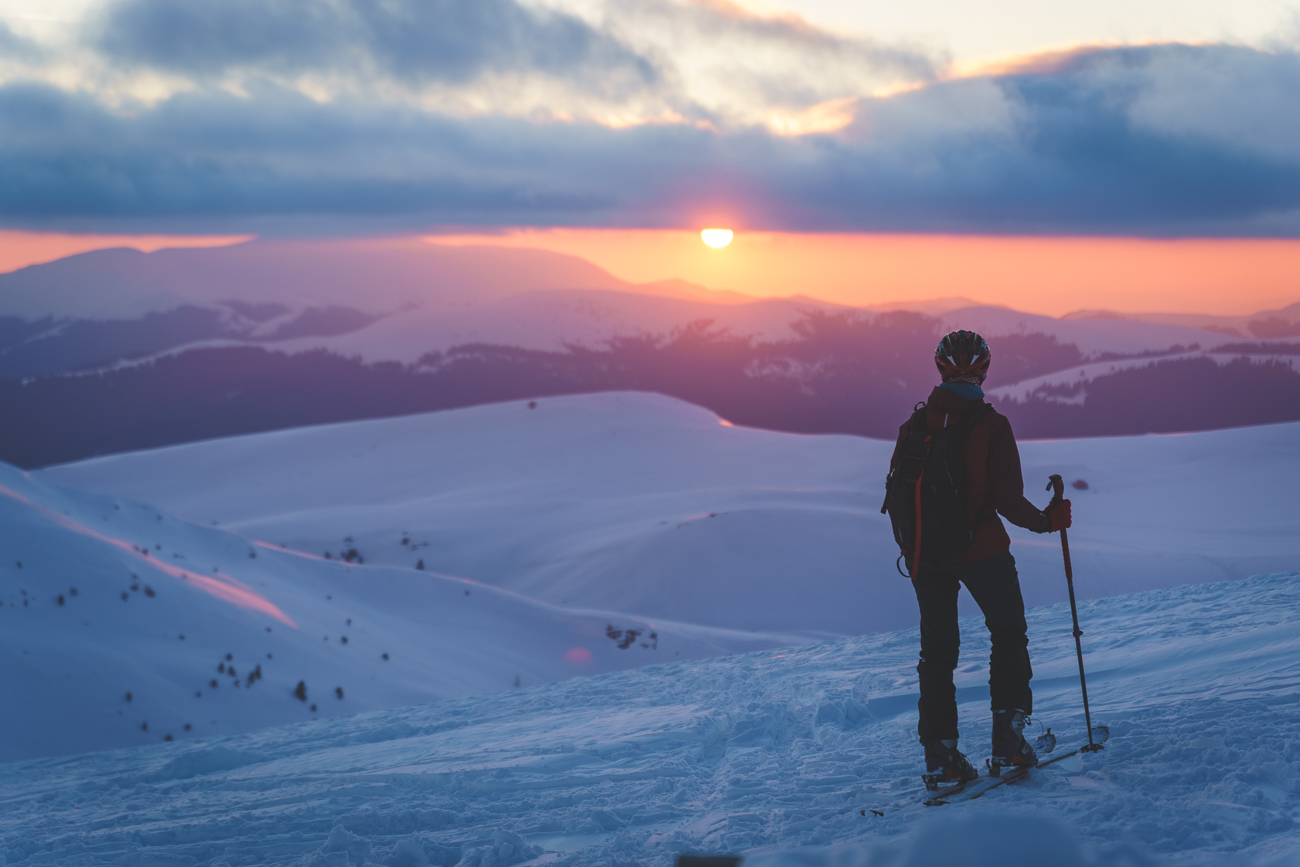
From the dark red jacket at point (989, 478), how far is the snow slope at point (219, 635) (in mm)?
9315

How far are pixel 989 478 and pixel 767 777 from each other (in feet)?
6.56

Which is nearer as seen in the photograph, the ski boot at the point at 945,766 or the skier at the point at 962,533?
the skier at the point at 962,533

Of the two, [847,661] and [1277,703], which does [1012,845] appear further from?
[847,661]

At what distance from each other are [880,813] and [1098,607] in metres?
5.26

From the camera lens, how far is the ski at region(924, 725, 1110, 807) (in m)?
3.90

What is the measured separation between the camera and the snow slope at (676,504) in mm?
23094

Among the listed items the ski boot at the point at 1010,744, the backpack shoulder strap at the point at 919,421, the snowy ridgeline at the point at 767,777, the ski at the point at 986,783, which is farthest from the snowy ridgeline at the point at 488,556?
the backpack shoulder strap at the point at 919,421

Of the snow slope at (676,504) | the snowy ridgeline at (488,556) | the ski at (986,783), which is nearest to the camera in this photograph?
the ski at (986,783)

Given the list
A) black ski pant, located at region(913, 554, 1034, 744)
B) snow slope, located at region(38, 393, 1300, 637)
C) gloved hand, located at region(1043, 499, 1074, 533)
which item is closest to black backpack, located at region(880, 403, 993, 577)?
black ski pant, located at region(913, 554, 1034, 744)

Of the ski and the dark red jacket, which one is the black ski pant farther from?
the ski

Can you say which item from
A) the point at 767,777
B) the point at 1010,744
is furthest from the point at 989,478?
the point at 767,777

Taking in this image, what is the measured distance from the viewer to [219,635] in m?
12.5

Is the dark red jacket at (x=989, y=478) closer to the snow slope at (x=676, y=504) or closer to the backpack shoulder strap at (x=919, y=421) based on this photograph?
the backpack shoulder strap at (x=919, y=421)

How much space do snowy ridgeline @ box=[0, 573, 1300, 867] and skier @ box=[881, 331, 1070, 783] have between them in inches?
11.7
